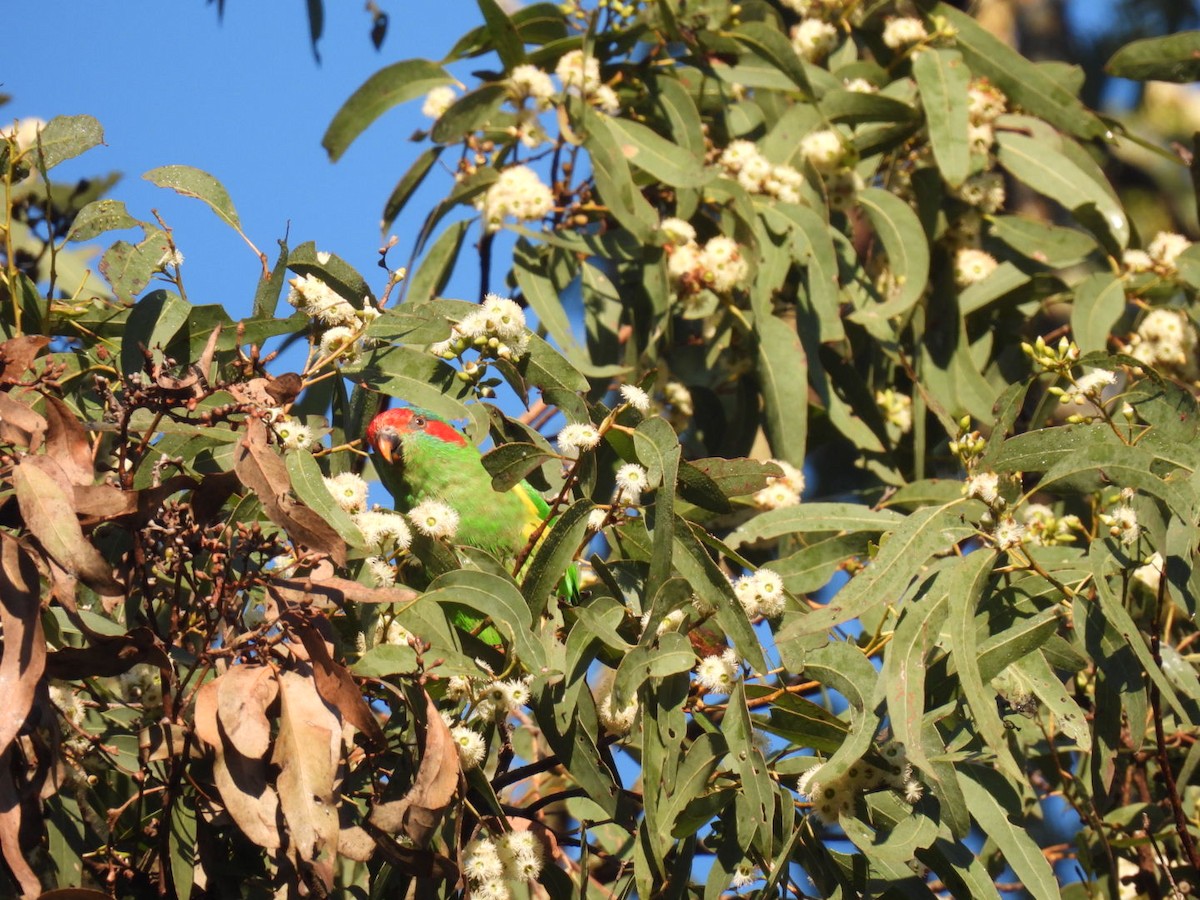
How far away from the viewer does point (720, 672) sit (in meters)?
1.84

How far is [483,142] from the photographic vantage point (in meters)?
3.25

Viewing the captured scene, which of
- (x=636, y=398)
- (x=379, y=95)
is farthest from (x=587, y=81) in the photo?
(x=636, y=398)

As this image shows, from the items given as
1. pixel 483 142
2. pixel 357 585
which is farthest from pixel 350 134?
pixel 357 585

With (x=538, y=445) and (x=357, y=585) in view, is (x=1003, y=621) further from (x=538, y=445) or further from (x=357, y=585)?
(x=357, y=585)

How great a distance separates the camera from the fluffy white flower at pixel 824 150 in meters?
3.18

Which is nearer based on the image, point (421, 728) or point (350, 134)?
point (421, 728)

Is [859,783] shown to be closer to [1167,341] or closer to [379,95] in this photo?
[1167,341]

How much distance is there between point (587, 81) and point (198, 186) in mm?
1258

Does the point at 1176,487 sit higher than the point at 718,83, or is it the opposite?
the point at 718,83

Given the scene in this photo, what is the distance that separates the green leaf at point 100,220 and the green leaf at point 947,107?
76.1 inches

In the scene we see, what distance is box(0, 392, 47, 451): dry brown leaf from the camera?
5.00 ft

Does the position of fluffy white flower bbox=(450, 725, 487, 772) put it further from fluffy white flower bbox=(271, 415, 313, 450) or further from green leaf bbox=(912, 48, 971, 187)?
green leaf bbox=(912, 48, 971, 187)

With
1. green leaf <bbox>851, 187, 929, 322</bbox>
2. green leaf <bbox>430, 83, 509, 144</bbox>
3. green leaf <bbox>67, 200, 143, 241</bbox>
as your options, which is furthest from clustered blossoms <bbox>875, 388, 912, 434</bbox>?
green leaf <bbox>67, 200, 143, 241</bbox>

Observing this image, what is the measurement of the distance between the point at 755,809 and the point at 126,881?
0.91m
